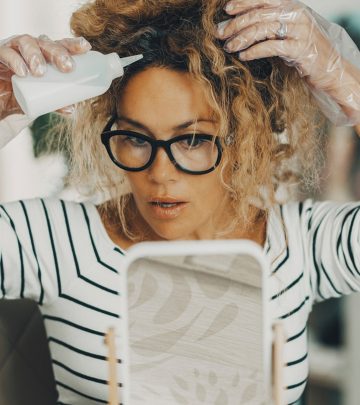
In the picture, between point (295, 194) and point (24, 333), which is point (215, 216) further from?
point (24, 333)

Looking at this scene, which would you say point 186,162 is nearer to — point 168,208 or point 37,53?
point 168,208

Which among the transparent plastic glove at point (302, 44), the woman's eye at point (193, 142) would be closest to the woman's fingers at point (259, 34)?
the transparent plastic glove at point (302, 44)

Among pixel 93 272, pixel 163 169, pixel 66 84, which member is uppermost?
pixel 66 84

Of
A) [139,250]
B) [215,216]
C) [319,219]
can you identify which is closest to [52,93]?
[139,250]

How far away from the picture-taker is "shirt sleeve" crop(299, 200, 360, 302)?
833mm

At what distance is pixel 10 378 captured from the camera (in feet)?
2.92

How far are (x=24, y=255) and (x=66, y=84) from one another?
0.88 ft

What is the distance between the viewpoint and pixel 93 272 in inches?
32.8

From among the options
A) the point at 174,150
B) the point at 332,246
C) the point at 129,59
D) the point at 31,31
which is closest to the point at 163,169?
the point at 174,150

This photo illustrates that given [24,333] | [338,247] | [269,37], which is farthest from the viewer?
[24,333]

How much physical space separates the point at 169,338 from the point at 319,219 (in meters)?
0.34

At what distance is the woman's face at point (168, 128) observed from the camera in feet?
2.38

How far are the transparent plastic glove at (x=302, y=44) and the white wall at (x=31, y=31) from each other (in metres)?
0.24

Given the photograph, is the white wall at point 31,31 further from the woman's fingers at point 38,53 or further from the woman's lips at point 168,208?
the woman's lips at point 168,208
